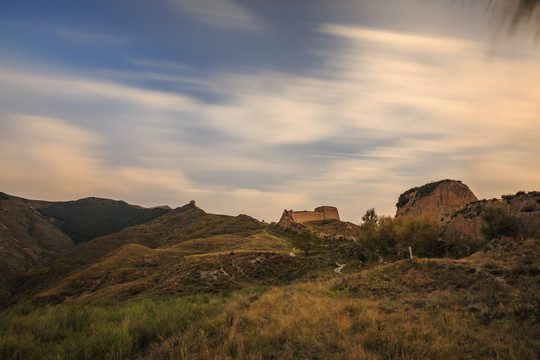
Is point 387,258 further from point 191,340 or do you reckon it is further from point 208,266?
point 191,340

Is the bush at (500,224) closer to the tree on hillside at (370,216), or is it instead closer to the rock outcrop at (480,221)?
the rock outcrop at (480,221)

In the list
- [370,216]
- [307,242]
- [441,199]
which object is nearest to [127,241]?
[307,242]

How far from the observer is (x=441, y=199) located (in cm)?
5666

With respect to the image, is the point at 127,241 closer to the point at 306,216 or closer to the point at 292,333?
the point at 306,216

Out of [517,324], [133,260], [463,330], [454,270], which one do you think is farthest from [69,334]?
[133,260]

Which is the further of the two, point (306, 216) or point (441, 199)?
point (306, 216)

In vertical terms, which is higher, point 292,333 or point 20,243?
point 292,333

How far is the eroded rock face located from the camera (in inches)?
2127

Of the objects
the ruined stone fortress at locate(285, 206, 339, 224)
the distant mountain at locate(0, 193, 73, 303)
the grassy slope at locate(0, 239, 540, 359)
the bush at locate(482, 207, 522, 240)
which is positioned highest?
the ruined stone fortress at locate(285, 206, 339, 224)

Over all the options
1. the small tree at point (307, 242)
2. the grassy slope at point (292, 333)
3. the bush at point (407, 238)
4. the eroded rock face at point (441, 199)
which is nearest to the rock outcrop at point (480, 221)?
the bush at point (407, 238)

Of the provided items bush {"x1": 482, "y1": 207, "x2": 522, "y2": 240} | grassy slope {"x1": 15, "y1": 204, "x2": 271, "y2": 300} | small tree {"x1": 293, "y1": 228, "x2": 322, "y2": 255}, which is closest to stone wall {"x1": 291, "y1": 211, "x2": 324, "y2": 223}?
grassy slope {"x1": 15, "y1": 204, "x2": 271, "y2": 300}

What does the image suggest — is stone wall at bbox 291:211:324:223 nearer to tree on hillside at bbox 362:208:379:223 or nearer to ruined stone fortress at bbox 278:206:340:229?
ruined stone fortress at bbox 278:206:340:229

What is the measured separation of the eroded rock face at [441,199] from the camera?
54031 millimetres

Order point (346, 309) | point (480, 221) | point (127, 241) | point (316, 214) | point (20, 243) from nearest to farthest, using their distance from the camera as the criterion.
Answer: point (346, 309)
point (480, 221)
point (127, 241)
point (20, 243)
point (316, 214)
